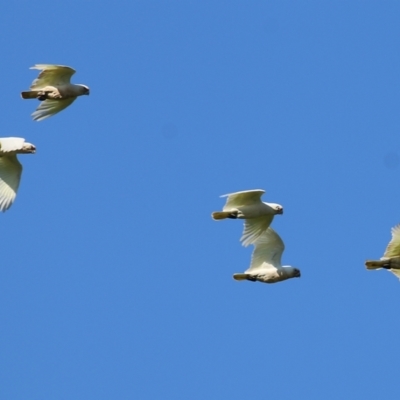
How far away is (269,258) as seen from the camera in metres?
36.0

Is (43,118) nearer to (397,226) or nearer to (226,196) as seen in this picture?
(226,196)

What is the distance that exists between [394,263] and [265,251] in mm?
3963

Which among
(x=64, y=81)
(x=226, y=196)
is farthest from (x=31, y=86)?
(x=226, y=196)

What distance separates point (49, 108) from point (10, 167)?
1.75m

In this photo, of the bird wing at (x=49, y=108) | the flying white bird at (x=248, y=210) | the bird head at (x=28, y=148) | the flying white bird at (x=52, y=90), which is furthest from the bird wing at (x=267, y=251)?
the bird head at (x=28, y=148)

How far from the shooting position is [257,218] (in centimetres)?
3562

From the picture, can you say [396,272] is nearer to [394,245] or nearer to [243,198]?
[394,245]

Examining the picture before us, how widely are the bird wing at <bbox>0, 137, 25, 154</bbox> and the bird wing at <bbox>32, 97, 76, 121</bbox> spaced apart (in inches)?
35.0

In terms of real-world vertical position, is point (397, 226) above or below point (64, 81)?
below

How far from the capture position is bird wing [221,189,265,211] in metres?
34.6

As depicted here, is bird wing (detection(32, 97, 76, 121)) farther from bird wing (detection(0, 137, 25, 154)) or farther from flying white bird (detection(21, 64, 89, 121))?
bird wing (detection(0, 137, 25, 154))

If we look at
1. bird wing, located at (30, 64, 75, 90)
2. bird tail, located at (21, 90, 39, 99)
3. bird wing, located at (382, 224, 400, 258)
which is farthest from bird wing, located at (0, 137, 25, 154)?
bird wing, located at (382, 224, 400, 258)

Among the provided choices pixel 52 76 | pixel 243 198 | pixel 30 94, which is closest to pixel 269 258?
pixel 243 198

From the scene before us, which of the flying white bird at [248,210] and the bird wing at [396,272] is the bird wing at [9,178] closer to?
the flying white bird at [248,210]
